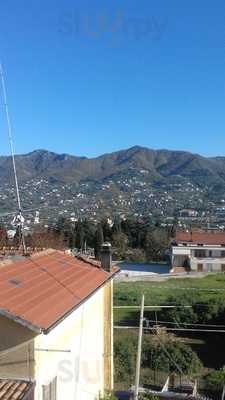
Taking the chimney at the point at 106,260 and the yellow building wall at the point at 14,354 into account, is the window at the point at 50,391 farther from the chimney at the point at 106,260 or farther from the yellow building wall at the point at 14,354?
the chimney at the point at 106,260

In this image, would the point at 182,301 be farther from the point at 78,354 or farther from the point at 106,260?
the point at 78,354

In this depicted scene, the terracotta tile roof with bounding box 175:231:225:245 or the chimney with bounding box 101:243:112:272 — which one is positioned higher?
the chimney with bounding box 101:243:112:272

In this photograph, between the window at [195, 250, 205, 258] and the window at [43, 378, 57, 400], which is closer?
the window at [43, 378, 57, 400]

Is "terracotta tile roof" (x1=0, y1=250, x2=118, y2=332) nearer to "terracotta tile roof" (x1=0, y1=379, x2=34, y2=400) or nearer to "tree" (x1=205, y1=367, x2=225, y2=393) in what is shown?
"terracotta tile roof" (x1=0, y1=379, x2=34, y2=400)

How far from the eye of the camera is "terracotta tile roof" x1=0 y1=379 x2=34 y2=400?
728 centimetres

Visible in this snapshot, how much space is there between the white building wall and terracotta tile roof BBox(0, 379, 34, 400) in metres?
0.30

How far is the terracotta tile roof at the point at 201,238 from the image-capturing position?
67500 millimetres

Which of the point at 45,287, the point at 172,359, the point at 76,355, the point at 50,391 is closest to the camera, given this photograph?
the point at 50,391

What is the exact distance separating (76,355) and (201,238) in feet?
196

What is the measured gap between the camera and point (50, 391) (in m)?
8.70

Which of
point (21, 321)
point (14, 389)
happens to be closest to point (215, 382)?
point (14, 389)

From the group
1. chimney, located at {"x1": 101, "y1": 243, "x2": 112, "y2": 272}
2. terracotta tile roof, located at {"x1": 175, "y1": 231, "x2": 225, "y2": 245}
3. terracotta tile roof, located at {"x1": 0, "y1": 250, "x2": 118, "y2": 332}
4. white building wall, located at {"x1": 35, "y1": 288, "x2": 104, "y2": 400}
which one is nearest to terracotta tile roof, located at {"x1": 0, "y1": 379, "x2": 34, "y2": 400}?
white building wall, located at {"x1": 35, "y1": 288, "x2": 104, "y2": 400}

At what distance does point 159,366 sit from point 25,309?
573 inches

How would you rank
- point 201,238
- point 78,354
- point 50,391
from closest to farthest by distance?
point 50,391 → point 78,354 → point 201,238
